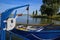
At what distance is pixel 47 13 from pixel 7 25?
25.6 inches

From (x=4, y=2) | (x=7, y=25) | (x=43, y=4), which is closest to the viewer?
(x=7, y=25)

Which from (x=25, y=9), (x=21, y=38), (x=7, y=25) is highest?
(x=25, y=9)

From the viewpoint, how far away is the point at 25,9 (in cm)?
208

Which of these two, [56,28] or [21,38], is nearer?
[21,38]

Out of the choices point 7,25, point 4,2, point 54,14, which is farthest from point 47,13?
point 7,25

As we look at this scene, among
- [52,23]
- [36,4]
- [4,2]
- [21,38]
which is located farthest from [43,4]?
[21,38]

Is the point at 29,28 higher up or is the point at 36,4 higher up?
the point at 36,4

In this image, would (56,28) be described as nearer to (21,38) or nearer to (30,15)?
(30,15)

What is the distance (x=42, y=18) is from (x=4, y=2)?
1.42ft

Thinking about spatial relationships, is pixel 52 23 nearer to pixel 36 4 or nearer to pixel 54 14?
pixel 54 14

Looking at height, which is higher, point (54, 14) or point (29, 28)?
point (54, 14)

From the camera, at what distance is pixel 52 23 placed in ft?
7.08

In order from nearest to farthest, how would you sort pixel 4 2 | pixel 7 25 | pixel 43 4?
pixel 7 25, pixel 4 2, pixel 43 4

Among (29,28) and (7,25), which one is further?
(29,28)
